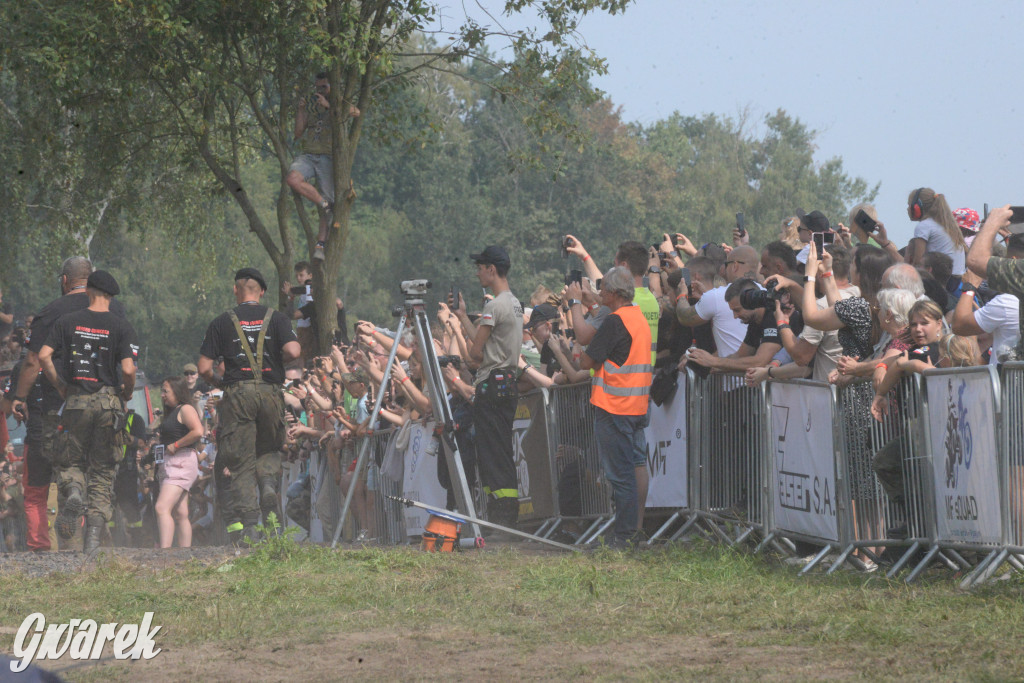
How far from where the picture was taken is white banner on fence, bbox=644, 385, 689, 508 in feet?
31.5

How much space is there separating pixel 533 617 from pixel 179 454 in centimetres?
811

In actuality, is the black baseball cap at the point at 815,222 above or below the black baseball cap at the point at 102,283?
above

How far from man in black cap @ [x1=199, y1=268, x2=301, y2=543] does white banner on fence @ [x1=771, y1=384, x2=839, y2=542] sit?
4.01 m

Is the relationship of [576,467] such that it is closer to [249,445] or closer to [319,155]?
[249,445]

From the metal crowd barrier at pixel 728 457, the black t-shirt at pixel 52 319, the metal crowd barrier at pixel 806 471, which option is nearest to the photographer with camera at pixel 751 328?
the metal crowd barrier at pixel 728 457

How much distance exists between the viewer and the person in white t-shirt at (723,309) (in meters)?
9.50

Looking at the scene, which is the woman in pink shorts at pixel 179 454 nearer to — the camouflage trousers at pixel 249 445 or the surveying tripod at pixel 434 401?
the camouflage trousers at pixel 249 445

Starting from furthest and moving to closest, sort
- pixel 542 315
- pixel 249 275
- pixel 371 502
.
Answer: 1. pixel 371 502
2. pixel 542 315
3. pixel 249 275

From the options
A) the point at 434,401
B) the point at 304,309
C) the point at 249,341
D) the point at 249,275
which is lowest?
the point at 434,401

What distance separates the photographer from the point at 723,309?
9531 millimetres

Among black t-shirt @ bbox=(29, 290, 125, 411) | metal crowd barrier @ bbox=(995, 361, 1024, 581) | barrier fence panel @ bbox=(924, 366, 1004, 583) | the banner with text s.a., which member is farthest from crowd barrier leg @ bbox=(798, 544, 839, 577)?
black t-shirt @ bbox=(29, 290, 125, 411)

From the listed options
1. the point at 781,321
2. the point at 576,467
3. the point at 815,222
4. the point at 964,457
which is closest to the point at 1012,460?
the point at 964,457

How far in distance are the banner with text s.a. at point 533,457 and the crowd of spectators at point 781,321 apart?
0.24 m

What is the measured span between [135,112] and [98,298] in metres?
11.1
